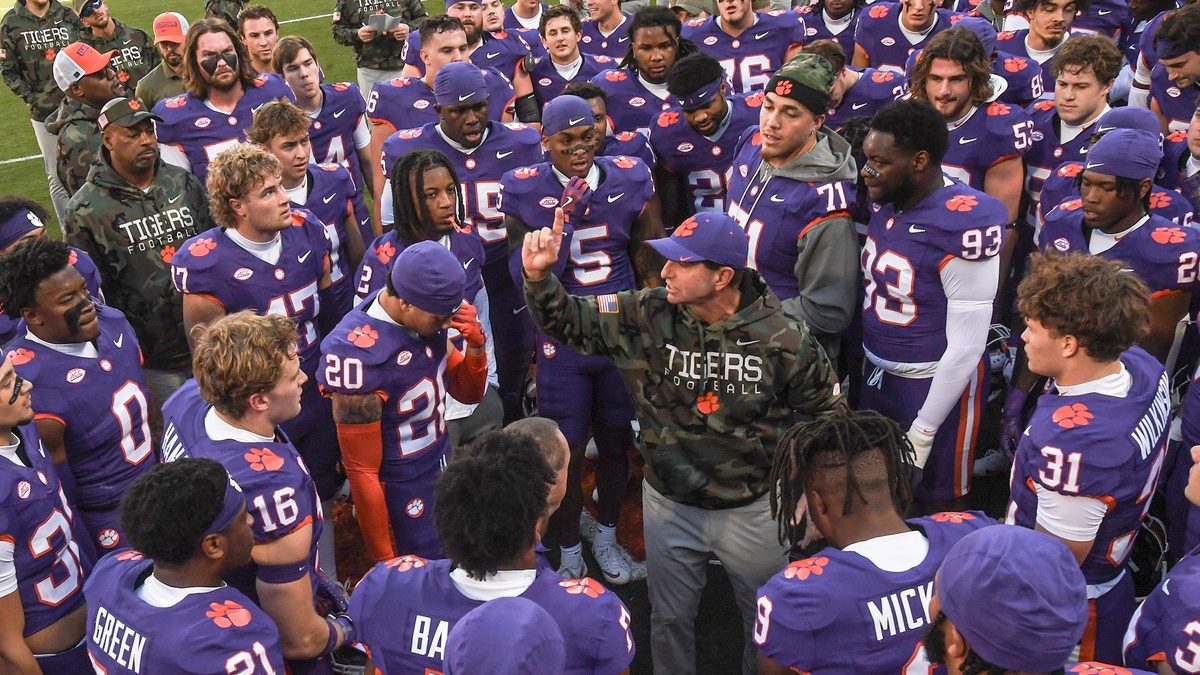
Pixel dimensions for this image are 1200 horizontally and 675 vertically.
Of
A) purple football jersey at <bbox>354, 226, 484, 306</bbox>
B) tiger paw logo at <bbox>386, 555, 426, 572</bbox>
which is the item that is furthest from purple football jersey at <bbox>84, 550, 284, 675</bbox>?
purple football jersey at <bbox>354, 226, 484, 306</bbox>

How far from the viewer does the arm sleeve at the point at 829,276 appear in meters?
4.20

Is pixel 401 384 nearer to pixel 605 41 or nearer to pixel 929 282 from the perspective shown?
pixel 929 282

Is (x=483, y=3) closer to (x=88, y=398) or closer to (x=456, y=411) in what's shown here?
(x=456, y=411)

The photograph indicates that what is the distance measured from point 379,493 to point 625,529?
1.63 m

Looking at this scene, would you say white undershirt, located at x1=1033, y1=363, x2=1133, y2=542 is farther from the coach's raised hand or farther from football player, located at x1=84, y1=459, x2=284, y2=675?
football player, located at x1=84, y1=459, x2=284, y2=675

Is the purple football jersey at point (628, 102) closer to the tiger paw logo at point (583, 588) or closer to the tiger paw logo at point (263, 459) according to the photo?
the tiger paw logo at point (263, 459)

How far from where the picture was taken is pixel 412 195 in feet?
14.8

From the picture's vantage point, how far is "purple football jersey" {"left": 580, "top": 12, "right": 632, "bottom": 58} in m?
7.93

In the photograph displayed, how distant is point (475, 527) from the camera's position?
8.48ft

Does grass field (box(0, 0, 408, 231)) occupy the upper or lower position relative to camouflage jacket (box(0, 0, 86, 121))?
lower

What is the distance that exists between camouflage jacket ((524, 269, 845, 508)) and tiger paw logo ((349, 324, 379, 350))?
2.13 feet

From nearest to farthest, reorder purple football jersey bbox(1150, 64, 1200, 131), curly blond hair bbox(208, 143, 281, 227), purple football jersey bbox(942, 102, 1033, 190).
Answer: curly blond hair bbox(208, 143, 281, 227), purple football jersey bbox(942, 102, 1033, 190), purple football jersey bbox(1150, 64, 1200, 131)

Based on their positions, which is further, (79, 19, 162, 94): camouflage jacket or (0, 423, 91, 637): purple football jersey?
(79, 19, 162, 94): camouflage jacket

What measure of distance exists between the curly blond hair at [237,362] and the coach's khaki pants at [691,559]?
4.57 feet
